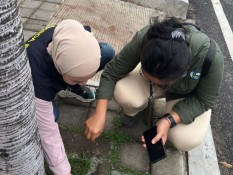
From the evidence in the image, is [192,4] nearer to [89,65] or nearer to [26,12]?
[26,12]

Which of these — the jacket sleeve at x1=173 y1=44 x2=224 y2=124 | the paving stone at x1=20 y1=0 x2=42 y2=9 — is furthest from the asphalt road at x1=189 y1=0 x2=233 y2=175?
the paving stone at x1=20 y1=0 x2=42 y2=9

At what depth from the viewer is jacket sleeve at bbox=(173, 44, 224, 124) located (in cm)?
210

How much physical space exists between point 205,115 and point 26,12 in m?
2.55

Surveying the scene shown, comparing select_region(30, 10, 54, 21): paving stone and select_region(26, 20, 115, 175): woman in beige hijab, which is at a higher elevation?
select_region(26, 20, 115, 175): woman in beige hijab

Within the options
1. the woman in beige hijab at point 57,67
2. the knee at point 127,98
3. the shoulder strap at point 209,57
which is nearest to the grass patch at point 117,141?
the knee at point 127,98

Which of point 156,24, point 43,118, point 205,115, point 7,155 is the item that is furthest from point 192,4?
point 7,155

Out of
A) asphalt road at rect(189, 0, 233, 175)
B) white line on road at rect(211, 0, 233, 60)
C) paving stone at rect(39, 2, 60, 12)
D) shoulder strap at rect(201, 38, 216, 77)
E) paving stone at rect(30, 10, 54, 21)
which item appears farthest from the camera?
white line on road at rect(211, 0, 233, 60)

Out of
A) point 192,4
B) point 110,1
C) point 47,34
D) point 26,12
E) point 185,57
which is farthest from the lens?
point 192,4

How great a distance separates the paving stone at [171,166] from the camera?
7.73 feet

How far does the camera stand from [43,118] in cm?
186

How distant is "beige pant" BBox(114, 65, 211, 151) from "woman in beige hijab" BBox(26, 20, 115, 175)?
536 mm

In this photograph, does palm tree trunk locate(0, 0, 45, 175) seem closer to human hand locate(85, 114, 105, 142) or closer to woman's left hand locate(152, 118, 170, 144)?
human hand locate(85, 114, 105, 142)

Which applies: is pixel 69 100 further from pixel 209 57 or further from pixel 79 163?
pixel 209 57

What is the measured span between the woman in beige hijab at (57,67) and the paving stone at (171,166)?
27.7 inches
